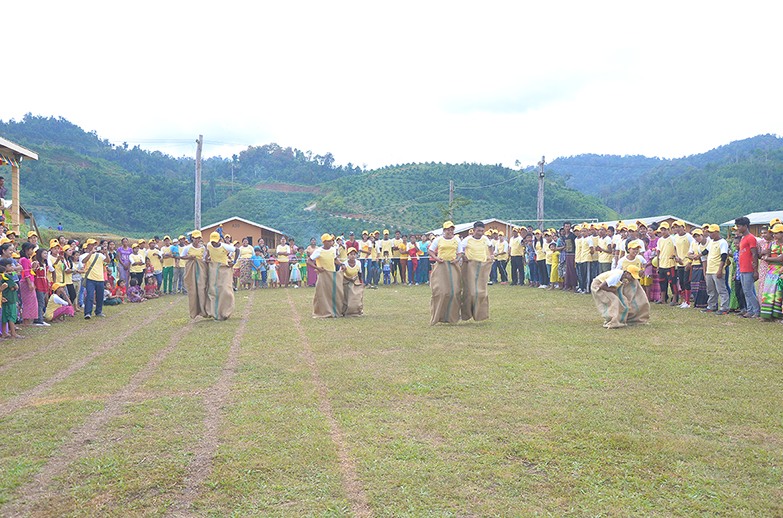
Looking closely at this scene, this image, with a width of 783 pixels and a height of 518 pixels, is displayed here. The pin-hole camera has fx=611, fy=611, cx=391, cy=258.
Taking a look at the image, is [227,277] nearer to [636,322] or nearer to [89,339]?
[89,339]

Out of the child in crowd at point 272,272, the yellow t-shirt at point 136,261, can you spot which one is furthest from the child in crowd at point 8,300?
the child in crowd at point 272,272

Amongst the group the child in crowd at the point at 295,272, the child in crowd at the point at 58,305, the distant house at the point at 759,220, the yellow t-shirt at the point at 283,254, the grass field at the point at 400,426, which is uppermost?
the distant house at the point at 759,220

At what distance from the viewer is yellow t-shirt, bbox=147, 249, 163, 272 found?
821 inches

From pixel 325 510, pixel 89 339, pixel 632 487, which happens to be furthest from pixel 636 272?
pixel 89 339

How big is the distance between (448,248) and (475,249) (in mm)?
547

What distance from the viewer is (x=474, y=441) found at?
197 inches

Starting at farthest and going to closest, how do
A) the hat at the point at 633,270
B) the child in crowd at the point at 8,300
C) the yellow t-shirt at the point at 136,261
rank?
the yellow t-shirt at the point at 136,261 → the hat at the point at 633,270 → the child in crowd at the point at 8,300

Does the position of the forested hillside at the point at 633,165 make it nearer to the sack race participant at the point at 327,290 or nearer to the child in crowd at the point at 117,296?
the child in crowd at the point at 117,296

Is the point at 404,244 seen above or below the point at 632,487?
above

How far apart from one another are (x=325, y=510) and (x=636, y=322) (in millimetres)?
9104

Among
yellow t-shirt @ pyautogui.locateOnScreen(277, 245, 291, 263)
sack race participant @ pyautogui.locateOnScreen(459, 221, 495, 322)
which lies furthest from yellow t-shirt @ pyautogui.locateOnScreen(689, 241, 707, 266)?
yellow t-shirt @ pyautogui.locateOnScreen(277, 245, 291, 263)

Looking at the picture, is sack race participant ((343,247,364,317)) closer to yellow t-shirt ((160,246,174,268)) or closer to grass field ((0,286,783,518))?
grass field ((0,286,783,518))

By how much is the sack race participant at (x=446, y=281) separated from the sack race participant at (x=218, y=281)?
14.5 ft

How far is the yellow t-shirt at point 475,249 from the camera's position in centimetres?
1216
